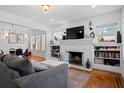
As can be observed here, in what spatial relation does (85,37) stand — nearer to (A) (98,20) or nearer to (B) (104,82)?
(A) (98,20)

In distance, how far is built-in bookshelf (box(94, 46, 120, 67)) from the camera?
3749 millimetres

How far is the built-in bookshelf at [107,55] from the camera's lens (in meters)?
3.75

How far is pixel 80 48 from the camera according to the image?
454 cm

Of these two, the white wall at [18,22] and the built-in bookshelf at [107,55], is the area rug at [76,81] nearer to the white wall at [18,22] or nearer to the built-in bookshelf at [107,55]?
the built-in bookshelf at [107,55]

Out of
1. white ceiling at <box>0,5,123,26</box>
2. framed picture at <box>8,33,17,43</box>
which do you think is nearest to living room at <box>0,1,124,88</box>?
white ceiling at <box>0,5,123,26</box>

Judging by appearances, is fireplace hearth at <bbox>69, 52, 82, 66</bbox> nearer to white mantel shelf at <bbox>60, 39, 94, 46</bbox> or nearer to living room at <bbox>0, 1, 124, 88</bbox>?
living room at <bbox>0, 1, 124, 88</bbox>

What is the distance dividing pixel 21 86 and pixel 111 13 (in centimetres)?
425

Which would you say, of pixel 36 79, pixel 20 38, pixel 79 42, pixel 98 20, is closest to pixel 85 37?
pixel 79 42

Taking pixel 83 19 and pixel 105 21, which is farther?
pixel 83 19
